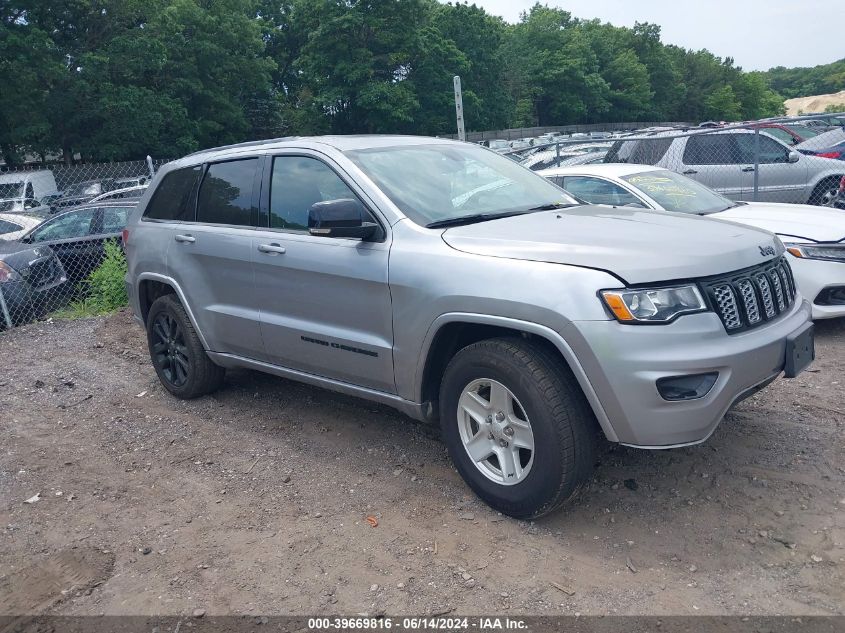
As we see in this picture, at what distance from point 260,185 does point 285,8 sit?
50397 millimetres

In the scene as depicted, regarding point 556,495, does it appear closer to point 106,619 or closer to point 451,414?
point 451,414

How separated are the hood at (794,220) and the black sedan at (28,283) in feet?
26.0

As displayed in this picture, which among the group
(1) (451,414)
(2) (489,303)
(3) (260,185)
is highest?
(3) (260,185)

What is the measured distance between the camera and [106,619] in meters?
3.12

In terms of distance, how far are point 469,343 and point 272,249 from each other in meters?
1.47

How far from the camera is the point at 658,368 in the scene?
10.1ft

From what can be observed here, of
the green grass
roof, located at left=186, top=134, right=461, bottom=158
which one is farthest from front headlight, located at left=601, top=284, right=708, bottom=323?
the green grass

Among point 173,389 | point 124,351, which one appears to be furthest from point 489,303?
point 124,351

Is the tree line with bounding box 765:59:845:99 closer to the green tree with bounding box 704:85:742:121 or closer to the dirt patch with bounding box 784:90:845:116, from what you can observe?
the dirt patch with bounding box 784:90:845:116

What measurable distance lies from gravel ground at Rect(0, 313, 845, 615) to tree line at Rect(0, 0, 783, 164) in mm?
29666

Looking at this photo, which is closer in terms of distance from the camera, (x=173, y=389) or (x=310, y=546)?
(x=310, y=546)

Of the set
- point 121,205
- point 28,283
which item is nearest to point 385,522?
point 28,283

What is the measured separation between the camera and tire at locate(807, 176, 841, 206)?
34.4 feet

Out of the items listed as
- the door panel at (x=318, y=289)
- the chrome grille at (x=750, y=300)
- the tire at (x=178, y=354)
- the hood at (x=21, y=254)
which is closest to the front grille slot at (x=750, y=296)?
the chrome grille at (x=750, y=300)
